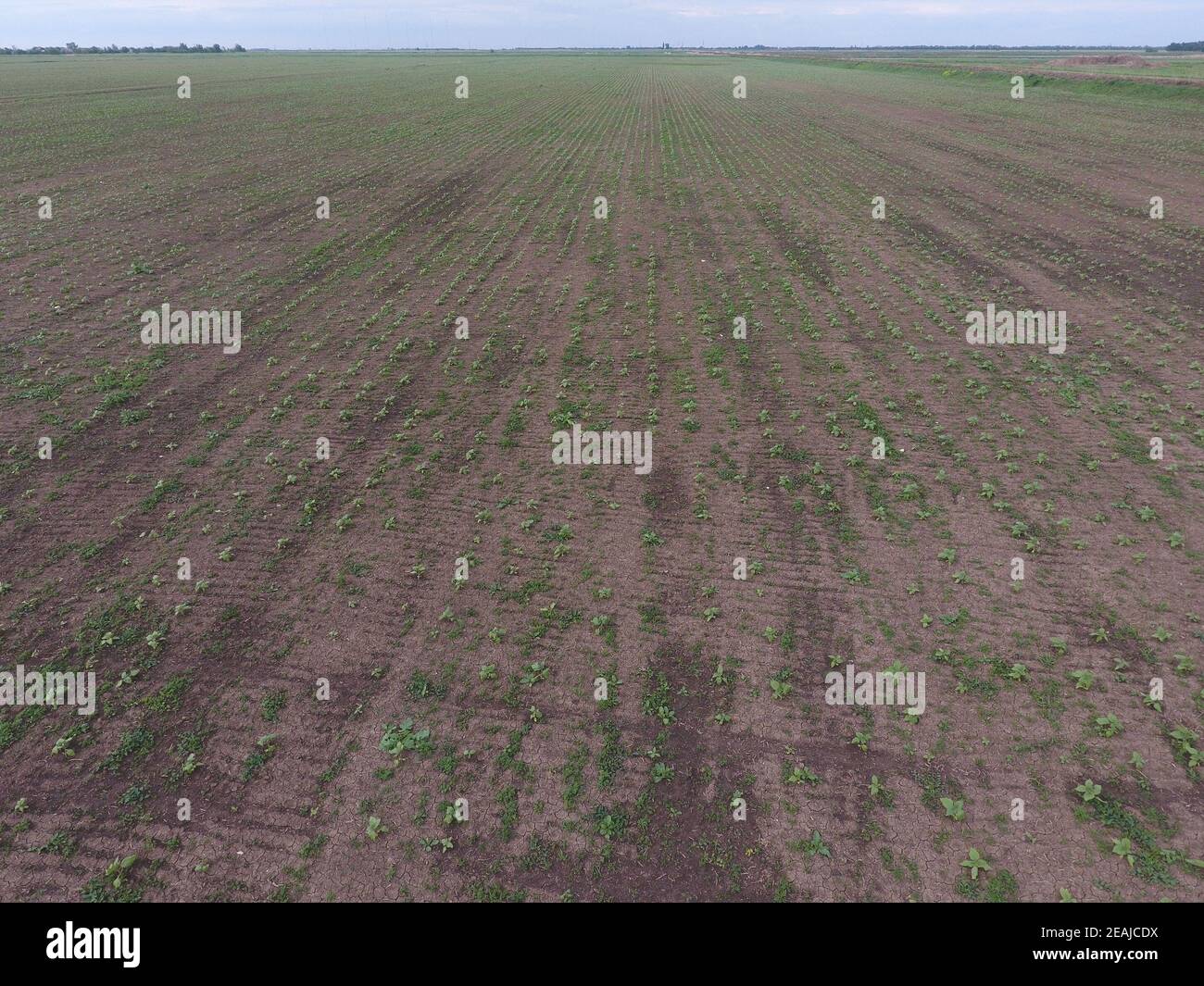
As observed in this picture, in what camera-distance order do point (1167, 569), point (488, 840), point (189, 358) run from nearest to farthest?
point (488, 840)
point (1167, 569)
point (189, 358)

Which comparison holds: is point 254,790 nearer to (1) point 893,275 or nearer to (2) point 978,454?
(2) point 978,454

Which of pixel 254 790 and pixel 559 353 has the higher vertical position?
pixel 559 353

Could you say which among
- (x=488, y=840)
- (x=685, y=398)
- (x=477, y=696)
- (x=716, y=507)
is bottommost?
(x=488, y=840)

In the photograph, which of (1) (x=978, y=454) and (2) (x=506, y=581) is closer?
(2) (x=506, y=581)

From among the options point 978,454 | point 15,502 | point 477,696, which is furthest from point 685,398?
point 15,502

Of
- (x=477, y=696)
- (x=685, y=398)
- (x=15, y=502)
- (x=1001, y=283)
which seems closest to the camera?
(x=477, y=696)

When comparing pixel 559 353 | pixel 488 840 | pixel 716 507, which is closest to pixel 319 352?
pixel 559 353

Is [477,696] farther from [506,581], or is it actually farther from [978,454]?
[978,454]
